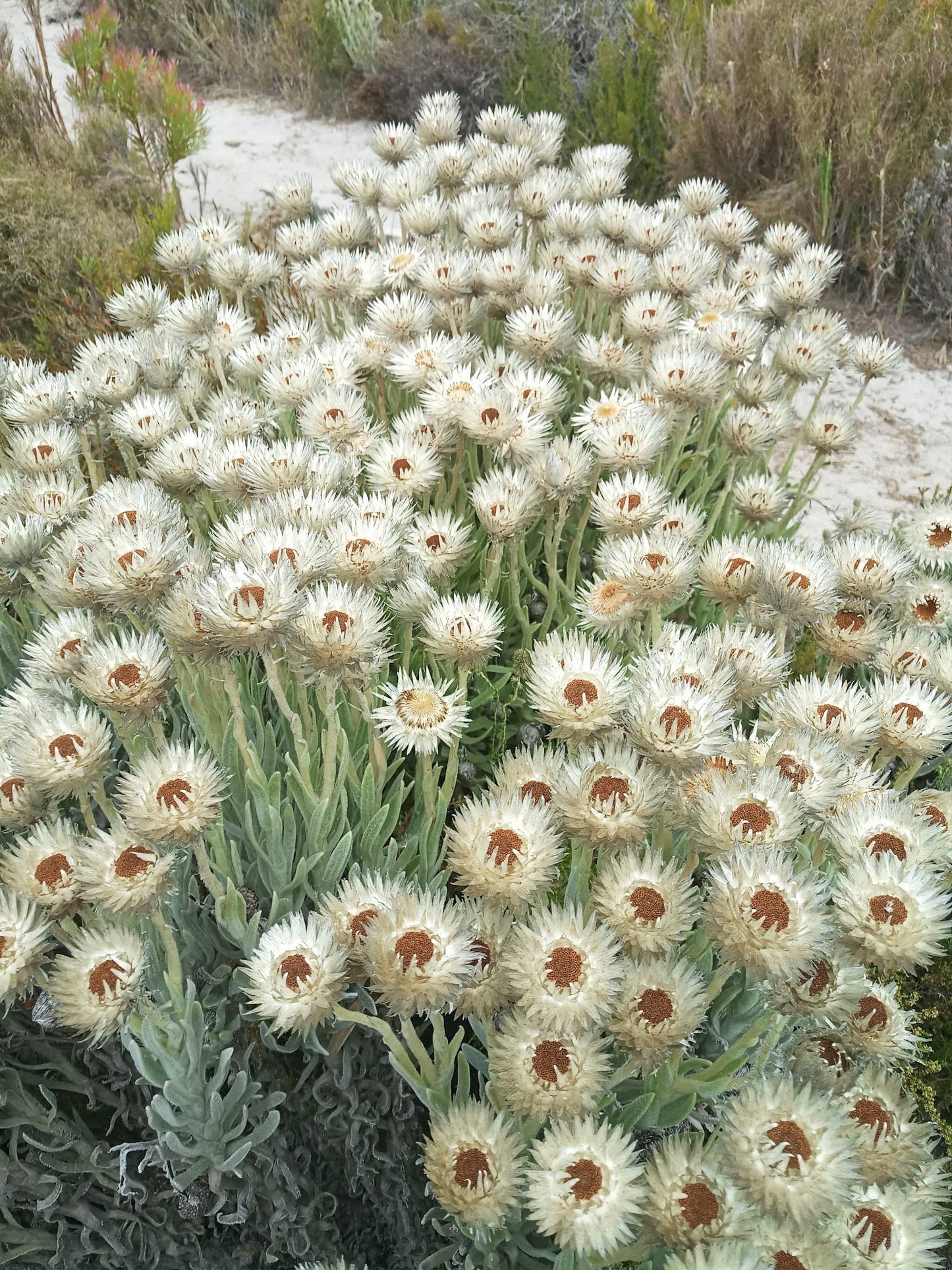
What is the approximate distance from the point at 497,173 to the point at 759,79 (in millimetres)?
3431

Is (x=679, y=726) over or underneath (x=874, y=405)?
over

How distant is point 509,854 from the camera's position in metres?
1.50

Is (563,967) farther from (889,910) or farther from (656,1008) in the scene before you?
(889,910)

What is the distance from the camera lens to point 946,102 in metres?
5.73

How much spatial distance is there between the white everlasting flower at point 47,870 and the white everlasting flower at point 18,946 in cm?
2

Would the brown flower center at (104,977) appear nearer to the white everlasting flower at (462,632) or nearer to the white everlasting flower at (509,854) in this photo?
the white everlasting flower at (509,854)

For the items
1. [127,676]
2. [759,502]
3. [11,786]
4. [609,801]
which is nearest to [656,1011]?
[609,801]

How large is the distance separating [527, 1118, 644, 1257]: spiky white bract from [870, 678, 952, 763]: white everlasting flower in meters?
0.98

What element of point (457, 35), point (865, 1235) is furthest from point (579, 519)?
point (457, 35)

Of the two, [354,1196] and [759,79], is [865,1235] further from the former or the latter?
[759,79]

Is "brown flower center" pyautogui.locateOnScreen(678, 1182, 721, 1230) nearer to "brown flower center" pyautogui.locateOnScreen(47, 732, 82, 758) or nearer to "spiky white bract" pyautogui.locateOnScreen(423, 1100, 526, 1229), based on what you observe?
"spiky white bract" pyautogui.locateOnScreen(423, 1100, 526, 1229)

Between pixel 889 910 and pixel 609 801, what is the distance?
437 mm

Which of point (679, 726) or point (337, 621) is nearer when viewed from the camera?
point (679, 726)

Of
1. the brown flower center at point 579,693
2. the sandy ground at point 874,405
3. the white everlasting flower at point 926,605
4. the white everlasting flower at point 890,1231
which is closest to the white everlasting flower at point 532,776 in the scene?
the brown flower center at point 579,693
